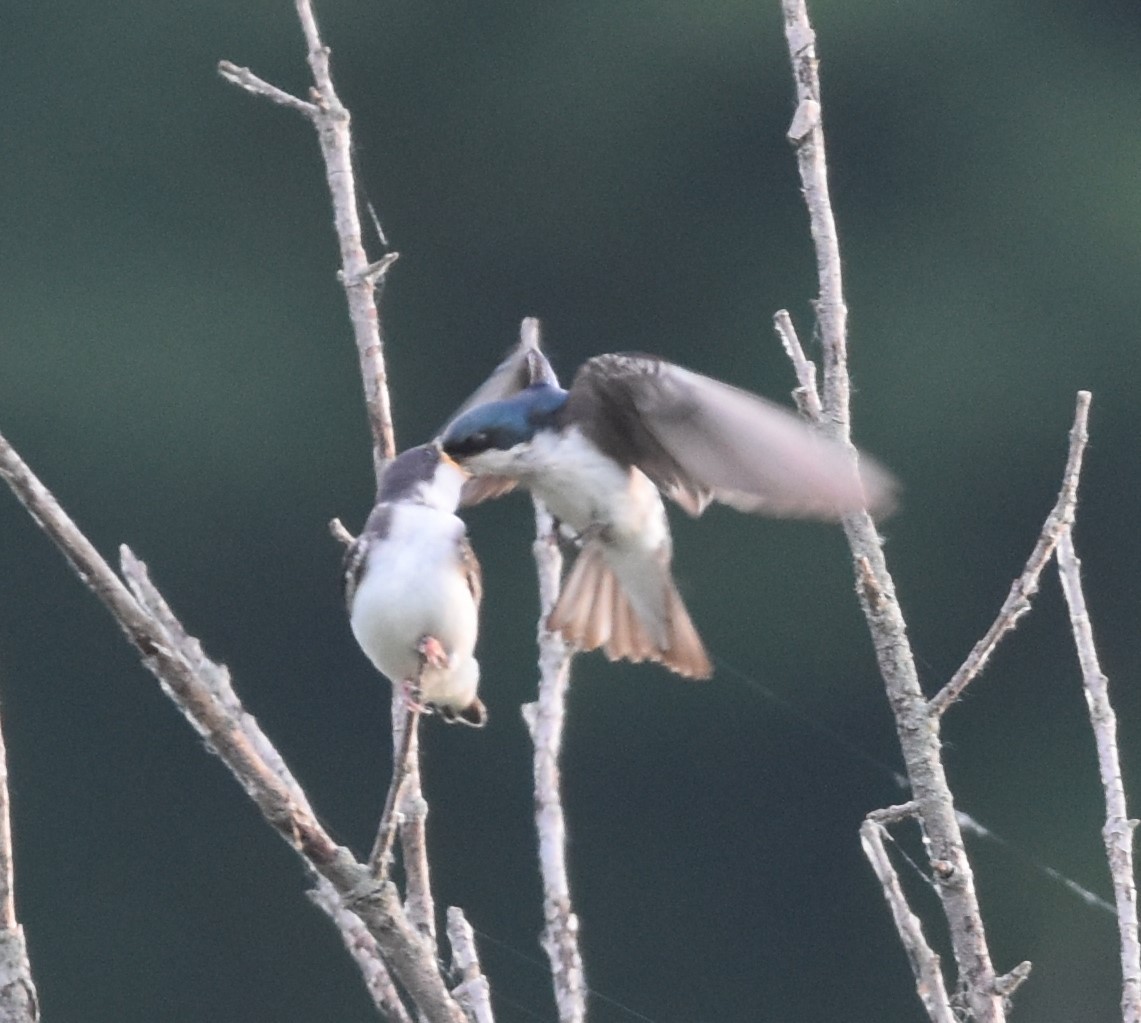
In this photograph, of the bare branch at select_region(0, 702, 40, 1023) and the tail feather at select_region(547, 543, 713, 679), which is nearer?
the bare branch at select_region(0, 702, 40, 1023)

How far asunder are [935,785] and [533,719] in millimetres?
272

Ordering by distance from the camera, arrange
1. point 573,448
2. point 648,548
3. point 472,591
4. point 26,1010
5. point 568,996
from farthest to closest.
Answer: point 648,548 → point 573,448 → point 472,591 → point 568,996 → point 26,1010

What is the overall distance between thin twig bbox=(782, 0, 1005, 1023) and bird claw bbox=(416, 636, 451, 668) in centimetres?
32

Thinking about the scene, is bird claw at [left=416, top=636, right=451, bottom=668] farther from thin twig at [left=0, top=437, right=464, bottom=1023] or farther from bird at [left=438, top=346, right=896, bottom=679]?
thin twig at [left=0, top=437, right=464, bottom=1023]

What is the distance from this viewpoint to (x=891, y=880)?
3.60ft

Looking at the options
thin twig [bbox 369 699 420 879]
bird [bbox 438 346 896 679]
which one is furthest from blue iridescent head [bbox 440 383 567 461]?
thin twig [bbox 369 699 420 879]

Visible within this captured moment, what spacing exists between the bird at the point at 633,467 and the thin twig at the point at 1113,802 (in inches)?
6.4

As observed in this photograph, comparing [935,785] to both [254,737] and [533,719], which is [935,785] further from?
[254,737]

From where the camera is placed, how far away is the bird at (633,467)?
1.43 meters

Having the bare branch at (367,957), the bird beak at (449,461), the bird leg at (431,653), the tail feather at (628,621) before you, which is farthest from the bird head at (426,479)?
the bare branch at (367,957)

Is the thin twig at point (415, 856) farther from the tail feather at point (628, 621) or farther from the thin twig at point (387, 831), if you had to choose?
the tail feather at point (628, 621)

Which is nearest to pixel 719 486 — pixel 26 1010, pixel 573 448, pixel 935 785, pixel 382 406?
pixel 573 448

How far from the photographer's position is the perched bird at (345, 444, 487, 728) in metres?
1.36

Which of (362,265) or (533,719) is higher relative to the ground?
(362,265)
